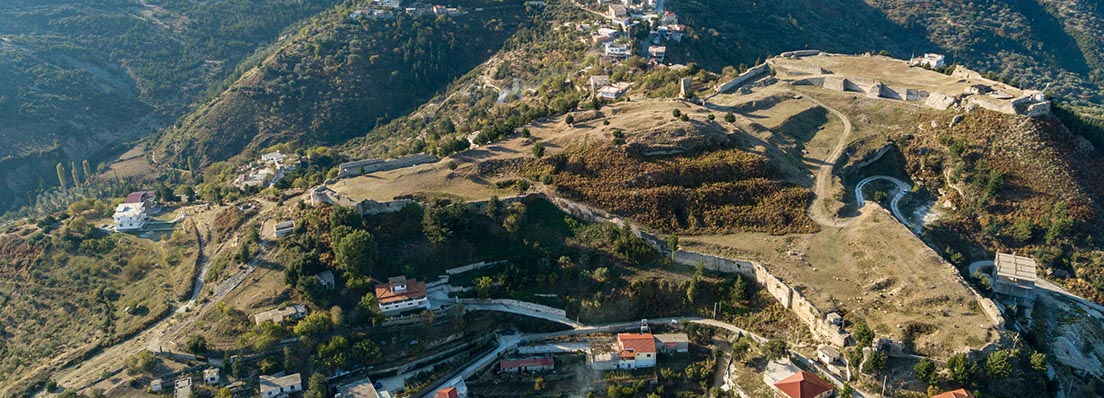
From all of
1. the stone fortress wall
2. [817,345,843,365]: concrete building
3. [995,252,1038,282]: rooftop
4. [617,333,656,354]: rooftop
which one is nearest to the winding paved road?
[995,252,1038,282]: rooftop

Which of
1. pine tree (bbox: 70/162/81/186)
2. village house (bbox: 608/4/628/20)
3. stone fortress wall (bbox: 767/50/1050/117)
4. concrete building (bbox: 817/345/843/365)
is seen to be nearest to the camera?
concrete building (bbox: 817/345/843/365)

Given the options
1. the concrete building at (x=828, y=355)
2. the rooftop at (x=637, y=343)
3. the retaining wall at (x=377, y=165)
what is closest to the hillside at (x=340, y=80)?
the retaining wall at (x=377, y=165)

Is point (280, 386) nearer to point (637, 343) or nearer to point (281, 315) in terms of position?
point (281, 315)

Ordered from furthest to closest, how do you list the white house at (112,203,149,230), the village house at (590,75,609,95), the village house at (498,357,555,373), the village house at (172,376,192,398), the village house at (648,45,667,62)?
the village house at (648,45,667,62), the village house at (590,75,609,95), the white house at (112,203,149,230), the village house at (498,357,555,373), the village house at (172,376,192,398)

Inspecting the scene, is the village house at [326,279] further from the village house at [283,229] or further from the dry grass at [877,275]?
the dry grass at [877,275]

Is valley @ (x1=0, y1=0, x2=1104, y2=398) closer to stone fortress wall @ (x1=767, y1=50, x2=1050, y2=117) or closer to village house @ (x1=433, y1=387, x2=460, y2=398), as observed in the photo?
village house @ (x1=433, y1=387, x2=460, y2=398)

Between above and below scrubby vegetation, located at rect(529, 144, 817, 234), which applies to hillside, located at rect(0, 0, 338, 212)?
below
